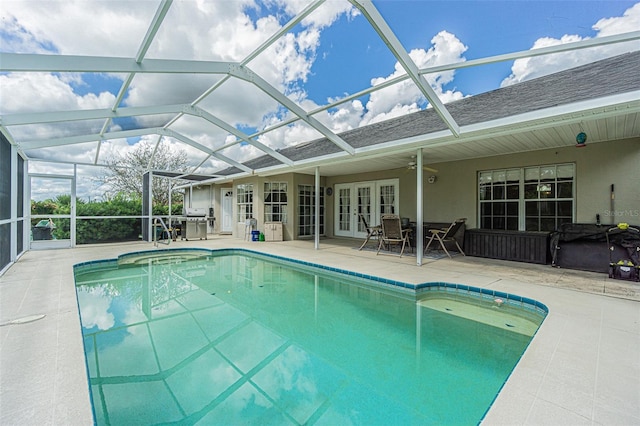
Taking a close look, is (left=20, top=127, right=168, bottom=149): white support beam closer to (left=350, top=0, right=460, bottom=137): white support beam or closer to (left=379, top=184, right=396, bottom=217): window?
(left=350, top=0, right=460, bottom=137): white support beam

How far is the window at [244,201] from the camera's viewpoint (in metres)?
11.6

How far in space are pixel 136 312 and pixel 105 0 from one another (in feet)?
13.6

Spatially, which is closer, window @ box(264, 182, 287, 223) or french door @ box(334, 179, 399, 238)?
french door @ box(334, 179, 399, 238)

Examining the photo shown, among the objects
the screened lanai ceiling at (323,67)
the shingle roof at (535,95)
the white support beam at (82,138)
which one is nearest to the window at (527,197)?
the screened lanai ceiling at (323,67)

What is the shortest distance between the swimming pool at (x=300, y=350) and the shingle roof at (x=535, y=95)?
3.15 m

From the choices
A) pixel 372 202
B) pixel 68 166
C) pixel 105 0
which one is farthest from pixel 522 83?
pixel 68 166

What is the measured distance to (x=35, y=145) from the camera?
6848mm

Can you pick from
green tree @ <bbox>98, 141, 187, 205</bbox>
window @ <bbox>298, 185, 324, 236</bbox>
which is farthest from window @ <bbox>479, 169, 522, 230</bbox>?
green tree @ <bbox>98, 141, 187, 205</bbox>

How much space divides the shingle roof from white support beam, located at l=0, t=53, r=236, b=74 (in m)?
3.91

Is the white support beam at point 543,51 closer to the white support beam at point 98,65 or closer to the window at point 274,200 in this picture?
the white support beam at point 98,65

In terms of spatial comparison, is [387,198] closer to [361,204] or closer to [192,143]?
[361,204]

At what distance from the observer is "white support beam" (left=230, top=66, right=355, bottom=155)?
5160 millimetres

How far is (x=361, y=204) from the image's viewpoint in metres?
10.5

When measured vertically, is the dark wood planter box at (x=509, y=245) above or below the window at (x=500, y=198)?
below
